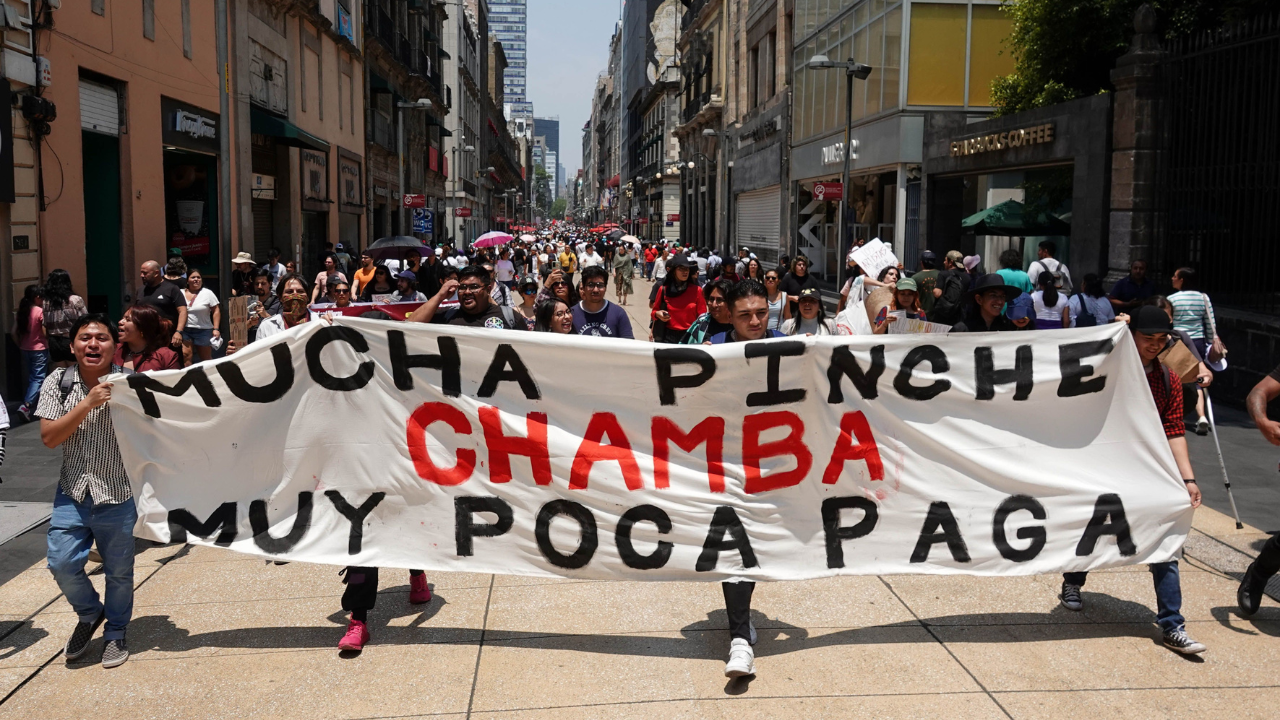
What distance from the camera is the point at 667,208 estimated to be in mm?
80625

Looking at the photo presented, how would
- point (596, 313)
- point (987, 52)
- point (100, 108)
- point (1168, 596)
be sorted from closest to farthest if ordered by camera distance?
point (1168, 596) → point (596, 313) → point (100, 108) → point (987, 52)

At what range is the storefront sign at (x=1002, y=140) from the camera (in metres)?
18.3

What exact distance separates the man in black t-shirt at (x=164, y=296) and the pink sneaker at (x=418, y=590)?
629 centimetres

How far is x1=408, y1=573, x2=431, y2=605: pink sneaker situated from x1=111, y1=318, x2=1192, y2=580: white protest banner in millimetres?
620

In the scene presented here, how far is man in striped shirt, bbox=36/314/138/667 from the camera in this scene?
16.1 feet

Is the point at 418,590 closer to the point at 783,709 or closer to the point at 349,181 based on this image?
the point at 783,709

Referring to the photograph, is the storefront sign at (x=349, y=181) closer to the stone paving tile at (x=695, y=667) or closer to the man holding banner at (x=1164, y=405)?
the stone paving tile at (x=695, y=667)

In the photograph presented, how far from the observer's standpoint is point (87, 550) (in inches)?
199

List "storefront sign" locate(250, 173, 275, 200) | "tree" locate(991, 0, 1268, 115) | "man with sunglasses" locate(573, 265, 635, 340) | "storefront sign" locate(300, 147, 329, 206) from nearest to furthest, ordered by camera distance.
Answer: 1. "man with sunglasses" locate(573, 265, 635, 340)
2. "tree" locate(991, 0, 1268, 115)
3. "storefront sign" locate(250, 173, 275, 200)
4. "storefront sign" locate(300, 147, 329, 206)

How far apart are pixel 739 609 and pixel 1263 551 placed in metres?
2.75

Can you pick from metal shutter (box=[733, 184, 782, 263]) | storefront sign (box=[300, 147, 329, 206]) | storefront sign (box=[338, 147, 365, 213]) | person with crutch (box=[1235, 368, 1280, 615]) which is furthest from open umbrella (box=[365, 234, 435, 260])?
person with crutch (box=[1235, 368, 1280, 615])

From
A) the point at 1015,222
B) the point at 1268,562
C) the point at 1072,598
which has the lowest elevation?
the point at 1072,598

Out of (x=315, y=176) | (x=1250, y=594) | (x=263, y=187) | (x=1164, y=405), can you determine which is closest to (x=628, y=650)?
(x=1164, y=405)

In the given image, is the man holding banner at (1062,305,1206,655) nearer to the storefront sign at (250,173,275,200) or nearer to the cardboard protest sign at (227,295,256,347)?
the cardboard protest sign at (227,295,256,347)
